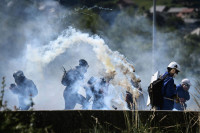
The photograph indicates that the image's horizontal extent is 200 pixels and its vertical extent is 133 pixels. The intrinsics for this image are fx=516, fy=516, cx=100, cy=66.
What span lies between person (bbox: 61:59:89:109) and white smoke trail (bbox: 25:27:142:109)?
0.64m

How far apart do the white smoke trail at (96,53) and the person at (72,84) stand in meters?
0.64

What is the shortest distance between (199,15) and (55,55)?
66.6 metres

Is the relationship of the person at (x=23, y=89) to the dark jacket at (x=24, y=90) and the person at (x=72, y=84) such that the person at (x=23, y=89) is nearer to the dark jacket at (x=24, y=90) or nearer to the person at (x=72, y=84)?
the dark jacket at (x=24, y=90)

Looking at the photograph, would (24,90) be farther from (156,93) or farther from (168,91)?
(168,91)

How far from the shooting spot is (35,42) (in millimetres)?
15125

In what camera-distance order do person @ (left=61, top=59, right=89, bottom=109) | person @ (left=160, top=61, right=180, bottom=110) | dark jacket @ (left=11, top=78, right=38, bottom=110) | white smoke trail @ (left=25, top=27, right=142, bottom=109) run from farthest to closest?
white smoke trail @ (left=25, top=27, right=142, bottom=109)
person @ (left=61, top=59, right=89, bottom=109)
dark jacket @ (left=11, top=78, right=38, bottom=110)
person @ (left=160, top=61, right=180, bottom=110)

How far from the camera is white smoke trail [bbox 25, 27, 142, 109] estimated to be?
36.2 feet

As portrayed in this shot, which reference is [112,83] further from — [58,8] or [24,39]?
[24,39]

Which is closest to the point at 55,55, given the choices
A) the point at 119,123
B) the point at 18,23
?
the point at 18,23

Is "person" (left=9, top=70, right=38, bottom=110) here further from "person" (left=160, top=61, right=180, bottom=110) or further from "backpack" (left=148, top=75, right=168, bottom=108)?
"person" (left=160, top=61, right=180, bottom=110)

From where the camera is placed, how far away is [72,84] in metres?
10.6

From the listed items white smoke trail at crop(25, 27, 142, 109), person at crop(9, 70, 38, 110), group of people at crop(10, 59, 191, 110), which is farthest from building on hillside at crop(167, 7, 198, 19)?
person at crop(9, 70, 38, 110)

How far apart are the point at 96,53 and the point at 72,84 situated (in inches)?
72.8

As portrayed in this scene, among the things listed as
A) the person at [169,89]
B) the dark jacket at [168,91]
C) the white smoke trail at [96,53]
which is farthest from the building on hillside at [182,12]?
the dark jacket at [168,91]
